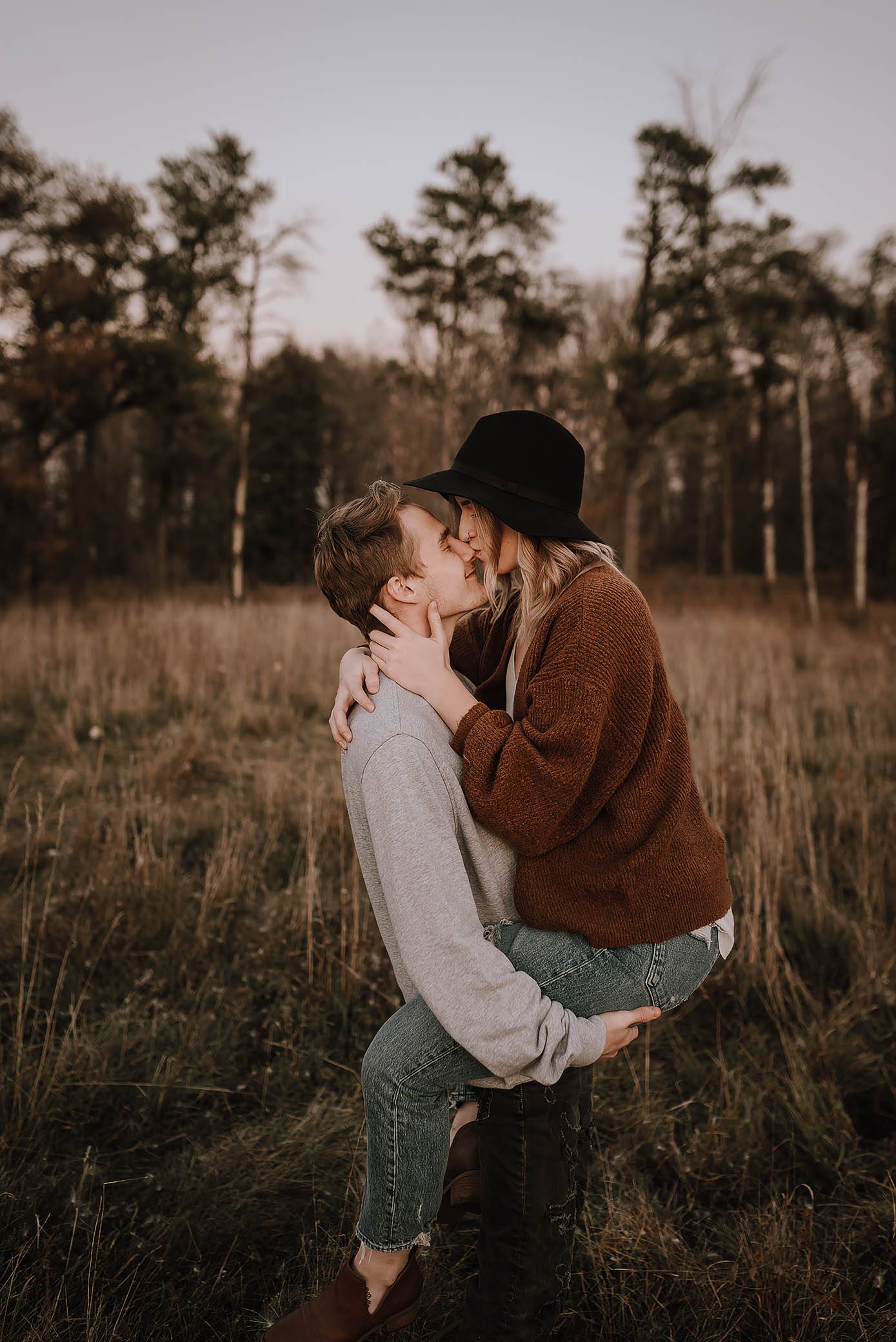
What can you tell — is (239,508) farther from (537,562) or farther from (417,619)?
(537,562)

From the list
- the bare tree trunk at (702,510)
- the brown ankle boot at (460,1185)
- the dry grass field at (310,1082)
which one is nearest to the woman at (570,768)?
the brown ankle boot at (460,1185)

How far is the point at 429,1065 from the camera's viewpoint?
154 centimetres

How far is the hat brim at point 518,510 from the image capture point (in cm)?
173

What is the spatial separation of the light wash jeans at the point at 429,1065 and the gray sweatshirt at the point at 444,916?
8 centimetres

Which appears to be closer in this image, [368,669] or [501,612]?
[368,669]

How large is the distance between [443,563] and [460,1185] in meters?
1.65

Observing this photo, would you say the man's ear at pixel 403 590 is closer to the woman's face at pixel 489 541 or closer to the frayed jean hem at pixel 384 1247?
the woman's face at pixel 489 541

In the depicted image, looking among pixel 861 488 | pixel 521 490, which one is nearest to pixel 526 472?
pixel 521 490

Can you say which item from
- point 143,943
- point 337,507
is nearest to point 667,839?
point 337,507

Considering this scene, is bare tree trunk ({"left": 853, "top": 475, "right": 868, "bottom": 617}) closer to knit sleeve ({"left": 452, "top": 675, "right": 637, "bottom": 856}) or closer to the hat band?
the hat band

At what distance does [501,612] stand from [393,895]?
0.94 m

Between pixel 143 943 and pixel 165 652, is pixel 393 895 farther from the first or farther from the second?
pixel 165 652

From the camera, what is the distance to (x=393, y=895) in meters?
1.51

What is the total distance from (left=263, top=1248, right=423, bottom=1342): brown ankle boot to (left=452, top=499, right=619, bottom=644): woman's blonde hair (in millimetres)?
1474
